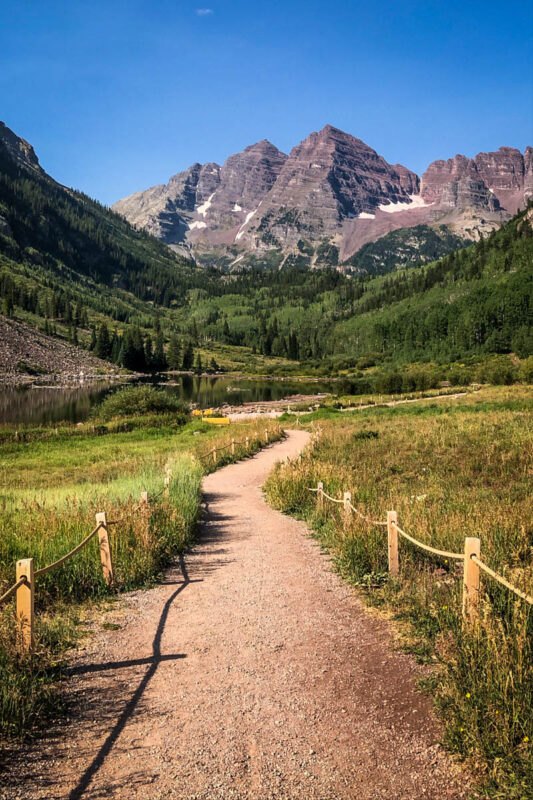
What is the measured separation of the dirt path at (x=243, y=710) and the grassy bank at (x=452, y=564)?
43 centimetres

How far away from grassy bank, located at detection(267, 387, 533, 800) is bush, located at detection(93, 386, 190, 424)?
32.8m

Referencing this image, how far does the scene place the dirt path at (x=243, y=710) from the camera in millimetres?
4633

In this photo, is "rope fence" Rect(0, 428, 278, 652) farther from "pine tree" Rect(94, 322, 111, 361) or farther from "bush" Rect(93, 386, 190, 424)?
"pine tree" Rect(94, 322, 111, 361)

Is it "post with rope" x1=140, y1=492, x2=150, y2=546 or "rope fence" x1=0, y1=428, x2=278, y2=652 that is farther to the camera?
"post with rope" x1=140, y1=492, x2=150, y2=546

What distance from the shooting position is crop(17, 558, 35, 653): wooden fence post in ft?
20.8

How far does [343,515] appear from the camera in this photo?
12.2m

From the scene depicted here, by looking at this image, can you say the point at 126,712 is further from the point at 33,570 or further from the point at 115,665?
the point at 33,570

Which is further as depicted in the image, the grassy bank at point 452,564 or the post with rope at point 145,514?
the post with rope at point 145,514

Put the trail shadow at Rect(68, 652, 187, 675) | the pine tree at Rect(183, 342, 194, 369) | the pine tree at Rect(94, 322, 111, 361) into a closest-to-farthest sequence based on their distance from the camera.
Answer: the trail shadow at Rect(68, 652, 187, 675) → the pine tree at Rect(94, 322, 111, 361) → the pine tree at Rect(183, 342, 194, 369)

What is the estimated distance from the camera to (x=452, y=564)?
942 centimetres

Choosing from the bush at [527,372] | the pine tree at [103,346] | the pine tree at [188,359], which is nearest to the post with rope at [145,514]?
the bush at [527,372]

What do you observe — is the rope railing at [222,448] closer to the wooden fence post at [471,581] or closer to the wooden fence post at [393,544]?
the wooden fence post at [393,544]

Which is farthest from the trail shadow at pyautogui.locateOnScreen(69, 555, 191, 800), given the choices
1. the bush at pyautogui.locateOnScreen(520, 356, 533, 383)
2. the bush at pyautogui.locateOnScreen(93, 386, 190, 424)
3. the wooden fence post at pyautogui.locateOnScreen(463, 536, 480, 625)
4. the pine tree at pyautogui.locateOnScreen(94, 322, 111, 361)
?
the pine tree at pyautogui.locateOnScreen(94, 322, 111, 361)

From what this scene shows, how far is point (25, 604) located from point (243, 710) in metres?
2.95
